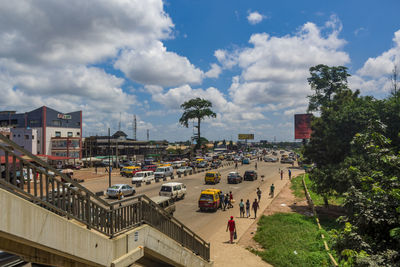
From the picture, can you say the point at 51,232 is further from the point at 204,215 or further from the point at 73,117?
the point at 73,117

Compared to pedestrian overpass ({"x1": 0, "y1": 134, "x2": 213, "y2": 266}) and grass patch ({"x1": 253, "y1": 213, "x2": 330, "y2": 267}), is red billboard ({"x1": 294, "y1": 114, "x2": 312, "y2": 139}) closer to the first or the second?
grass patch ({"x1": 253, "y1": 213, "x2": 330, "y2": 267})

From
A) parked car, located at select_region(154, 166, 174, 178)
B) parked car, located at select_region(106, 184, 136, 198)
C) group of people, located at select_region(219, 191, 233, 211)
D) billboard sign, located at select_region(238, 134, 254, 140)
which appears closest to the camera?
group of people, located at select_region(219, 191, 233, 211)

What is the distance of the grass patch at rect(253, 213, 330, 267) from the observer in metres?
12.1

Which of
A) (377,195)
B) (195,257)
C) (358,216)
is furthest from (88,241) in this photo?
(377,195)

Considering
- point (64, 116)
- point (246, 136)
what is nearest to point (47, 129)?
point (64, 116)

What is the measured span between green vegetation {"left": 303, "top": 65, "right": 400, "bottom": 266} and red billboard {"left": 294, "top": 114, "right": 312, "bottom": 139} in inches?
861

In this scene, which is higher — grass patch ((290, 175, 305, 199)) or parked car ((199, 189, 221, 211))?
parked car ((199, 189, 221, 211))

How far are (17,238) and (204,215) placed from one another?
18129mm

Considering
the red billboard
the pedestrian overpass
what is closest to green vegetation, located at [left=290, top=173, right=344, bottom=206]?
the pedestrian overpass

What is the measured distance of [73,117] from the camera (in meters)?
65.0

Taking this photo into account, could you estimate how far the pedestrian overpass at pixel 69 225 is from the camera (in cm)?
398

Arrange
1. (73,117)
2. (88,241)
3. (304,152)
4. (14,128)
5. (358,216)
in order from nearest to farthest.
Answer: (88,241), (358,216), (304,152), (14,128), (73,117)

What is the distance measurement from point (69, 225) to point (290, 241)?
1292cm

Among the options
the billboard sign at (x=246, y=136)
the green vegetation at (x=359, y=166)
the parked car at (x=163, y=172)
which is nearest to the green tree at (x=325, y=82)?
the green vegetation at (x=359, y=166)
